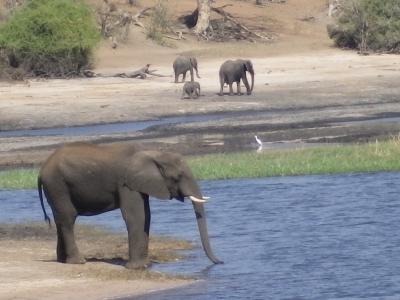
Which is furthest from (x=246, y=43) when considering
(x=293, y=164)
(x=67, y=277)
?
(x=67, y=277)

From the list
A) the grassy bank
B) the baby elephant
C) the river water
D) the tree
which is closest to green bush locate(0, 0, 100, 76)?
the baby elephant

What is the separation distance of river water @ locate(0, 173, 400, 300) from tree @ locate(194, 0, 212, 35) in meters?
29.2

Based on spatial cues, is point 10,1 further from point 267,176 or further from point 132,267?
point 132,267

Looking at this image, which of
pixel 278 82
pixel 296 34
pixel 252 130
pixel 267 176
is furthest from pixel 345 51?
pixel 267 176

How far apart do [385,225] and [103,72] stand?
25.6 m

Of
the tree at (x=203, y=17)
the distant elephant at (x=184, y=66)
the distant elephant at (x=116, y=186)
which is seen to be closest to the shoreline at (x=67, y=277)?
the distant elephant at (x=116, y=186)

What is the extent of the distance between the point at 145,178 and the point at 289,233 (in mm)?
3576

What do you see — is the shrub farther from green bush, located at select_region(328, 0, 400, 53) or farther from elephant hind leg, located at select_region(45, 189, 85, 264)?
elephant hind leg, located at select_region(45, 189, 85, 264)

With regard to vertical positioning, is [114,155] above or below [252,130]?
above

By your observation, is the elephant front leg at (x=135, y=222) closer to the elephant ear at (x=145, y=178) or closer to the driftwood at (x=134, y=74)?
the elephant ear at (x=145, y=178)

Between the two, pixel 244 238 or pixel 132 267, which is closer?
pixel 132 267

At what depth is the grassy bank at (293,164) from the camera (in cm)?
2239

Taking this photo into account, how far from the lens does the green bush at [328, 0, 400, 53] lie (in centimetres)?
4750

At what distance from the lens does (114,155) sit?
13922mm
